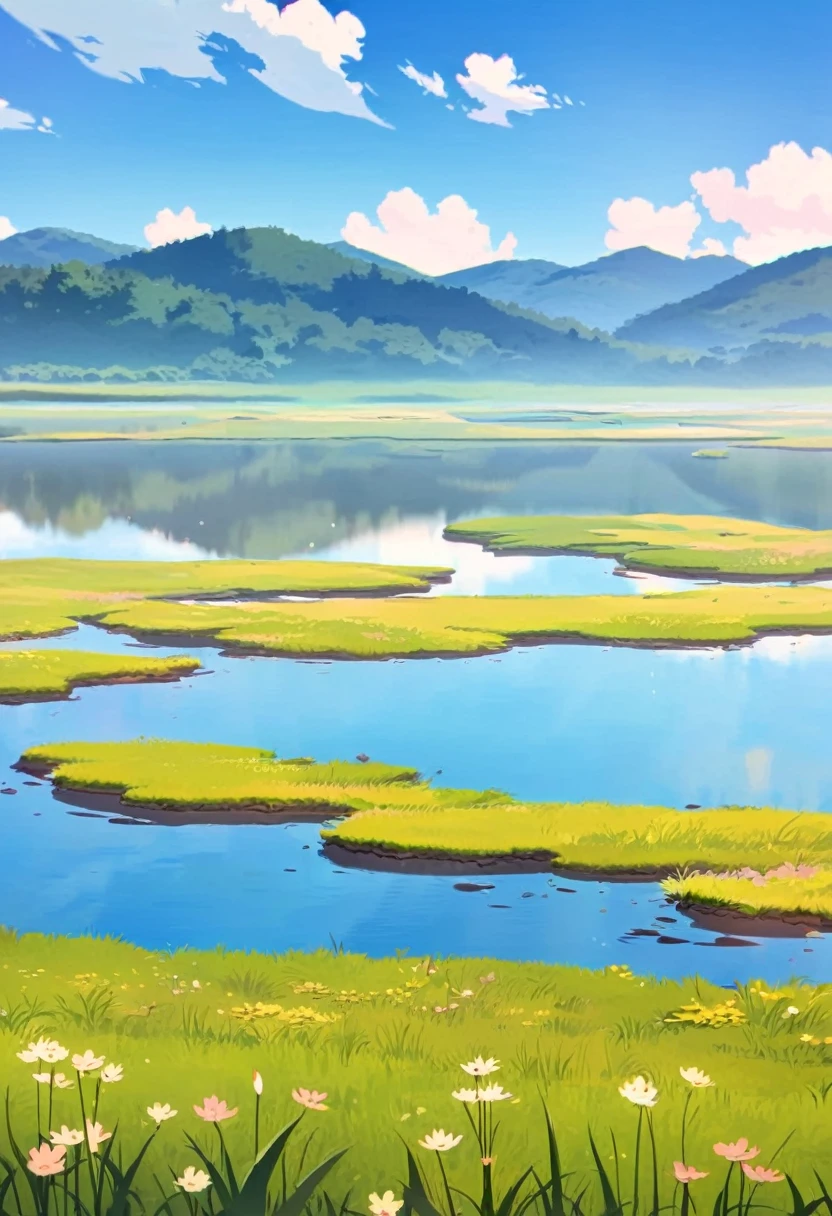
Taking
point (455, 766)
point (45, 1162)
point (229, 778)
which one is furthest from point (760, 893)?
point (45, 1162)

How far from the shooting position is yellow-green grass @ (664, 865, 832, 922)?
21.4 metres

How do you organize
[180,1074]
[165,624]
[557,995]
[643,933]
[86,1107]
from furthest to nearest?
[165,624] < [643,933] < [557,995] < [180,1074] < [86,1107]

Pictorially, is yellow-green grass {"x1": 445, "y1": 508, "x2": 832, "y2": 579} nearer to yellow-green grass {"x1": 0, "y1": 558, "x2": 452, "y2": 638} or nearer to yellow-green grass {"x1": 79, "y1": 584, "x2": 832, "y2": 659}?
yellow-green grass {"x1": 0, "y1": 558, "x2": 452, "y2": 638}

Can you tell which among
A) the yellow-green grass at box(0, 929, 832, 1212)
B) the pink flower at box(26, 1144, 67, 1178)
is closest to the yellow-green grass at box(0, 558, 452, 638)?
the yellow-green grass at box(0, 929, 832, 1212)

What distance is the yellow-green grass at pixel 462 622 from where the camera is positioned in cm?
4412

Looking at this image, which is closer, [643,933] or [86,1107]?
[86,1107]

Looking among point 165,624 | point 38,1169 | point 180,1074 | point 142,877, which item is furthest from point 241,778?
point 38,1169

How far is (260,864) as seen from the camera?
24422mm

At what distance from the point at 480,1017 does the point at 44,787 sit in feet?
45.5

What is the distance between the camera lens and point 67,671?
38.6m

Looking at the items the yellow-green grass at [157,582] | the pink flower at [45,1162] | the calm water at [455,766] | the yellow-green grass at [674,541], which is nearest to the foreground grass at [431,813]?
the calm water at [455,766]

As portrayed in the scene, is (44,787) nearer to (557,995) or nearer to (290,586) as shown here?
(557,995)

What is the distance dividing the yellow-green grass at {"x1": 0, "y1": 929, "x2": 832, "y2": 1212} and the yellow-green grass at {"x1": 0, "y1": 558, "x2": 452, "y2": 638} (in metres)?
30.1

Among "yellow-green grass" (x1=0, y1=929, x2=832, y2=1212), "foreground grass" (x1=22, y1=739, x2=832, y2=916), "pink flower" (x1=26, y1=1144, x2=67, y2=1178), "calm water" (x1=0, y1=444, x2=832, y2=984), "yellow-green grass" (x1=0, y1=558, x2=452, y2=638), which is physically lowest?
"calm water" (x1=0, y1=444, x2=832, y2=984)
